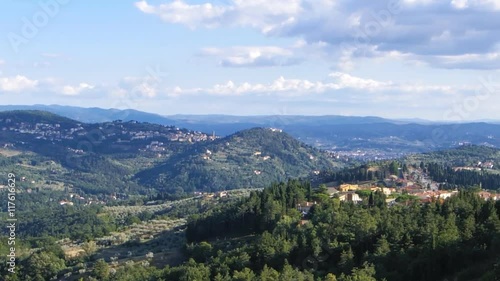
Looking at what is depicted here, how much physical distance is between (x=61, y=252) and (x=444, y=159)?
15036cm

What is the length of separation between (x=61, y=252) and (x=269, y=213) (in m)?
25.4

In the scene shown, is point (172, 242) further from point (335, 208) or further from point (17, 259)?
point (335, 208)

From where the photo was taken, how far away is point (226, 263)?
46375 mm

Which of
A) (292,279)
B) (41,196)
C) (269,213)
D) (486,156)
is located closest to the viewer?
(292,279)

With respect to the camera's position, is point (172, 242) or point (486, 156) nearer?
point (172, 242)

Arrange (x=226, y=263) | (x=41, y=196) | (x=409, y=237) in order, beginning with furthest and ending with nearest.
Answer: (x=41, y=196)
(x=226, y=263)
(x=409, y=237)

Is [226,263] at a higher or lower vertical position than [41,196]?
higher

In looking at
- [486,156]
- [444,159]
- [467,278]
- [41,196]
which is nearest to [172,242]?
[467,278]

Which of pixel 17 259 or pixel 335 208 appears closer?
pixel 335 208

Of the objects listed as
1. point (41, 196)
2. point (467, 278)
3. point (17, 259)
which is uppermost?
point (467, 278)

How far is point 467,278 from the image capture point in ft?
110

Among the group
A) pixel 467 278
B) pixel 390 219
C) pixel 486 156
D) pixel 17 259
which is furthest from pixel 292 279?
pixel 486 156

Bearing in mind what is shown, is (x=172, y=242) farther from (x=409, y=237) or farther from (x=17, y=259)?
(x=409, y=237)

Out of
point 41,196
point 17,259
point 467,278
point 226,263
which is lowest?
point 41,196
